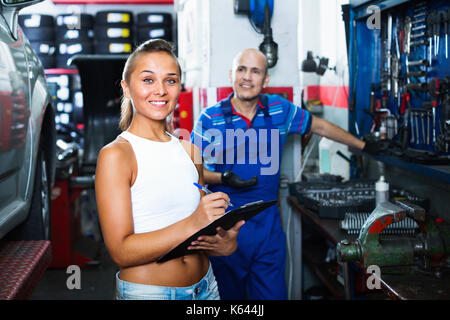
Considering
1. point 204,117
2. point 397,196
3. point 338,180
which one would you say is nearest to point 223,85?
point 204,117

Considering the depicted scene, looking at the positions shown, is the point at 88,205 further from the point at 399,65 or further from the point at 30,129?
the point at 399,65

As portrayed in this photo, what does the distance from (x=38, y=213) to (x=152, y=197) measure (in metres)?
1.44

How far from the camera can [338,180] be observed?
289cm

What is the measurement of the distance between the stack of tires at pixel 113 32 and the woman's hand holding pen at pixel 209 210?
581cm

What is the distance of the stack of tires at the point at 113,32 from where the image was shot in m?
6.74

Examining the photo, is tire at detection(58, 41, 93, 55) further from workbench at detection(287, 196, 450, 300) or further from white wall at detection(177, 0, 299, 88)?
workbench at detection(287, 196, 450, 300)

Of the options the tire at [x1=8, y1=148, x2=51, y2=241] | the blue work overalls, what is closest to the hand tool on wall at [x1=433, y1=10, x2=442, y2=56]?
the blue work overalls

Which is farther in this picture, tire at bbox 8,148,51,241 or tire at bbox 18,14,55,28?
tire at bbox 18,14,55,28

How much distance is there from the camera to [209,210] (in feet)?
3.97

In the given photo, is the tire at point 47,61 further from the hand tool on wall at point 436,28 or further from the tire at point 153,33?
the hand tool on wall at point 436,28

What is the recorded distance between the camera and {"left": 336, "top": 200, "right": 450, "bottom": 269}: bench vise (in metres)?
1.42

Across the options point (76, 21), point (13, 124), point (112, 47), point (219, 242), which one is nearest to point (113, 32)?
point (112, 47)
